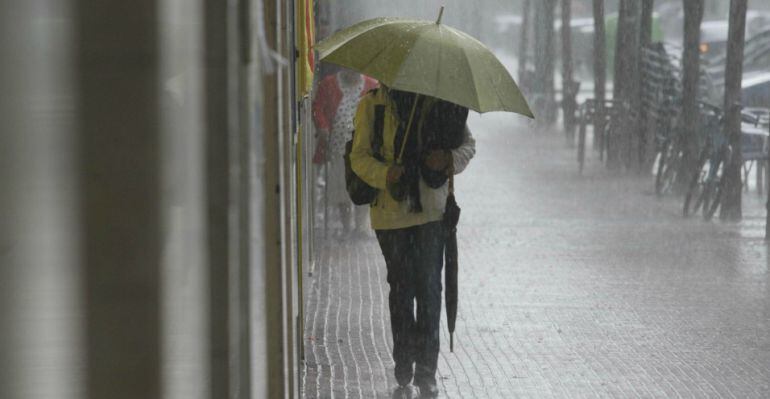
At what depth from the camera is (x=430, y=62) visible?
5.05 m

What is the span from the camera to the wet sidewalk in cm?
611

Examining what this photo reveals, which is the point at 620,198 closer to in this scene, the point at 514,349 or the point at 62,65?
the point at 514,349

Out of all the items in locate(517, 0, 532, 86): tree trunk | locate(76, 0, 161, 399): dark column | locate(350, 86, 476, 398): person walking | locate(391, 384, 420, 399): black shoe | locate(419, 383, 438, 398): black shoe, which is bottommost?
locate(391, 384, 420, 399): black shoe

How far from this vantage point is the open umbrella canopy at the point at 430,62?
497 centimetres

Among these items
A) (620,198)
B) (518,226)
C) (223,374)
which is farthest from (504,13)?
(223,374)

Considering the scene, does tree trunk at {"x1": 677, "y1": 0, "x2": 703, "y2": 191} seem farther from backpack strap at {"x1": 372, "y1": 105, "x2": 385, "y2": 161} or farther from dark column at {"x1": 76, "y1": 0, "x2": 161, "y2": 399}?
dark column at {"x1": 76, "y1": 0, "x2": 161, "y2": 399}

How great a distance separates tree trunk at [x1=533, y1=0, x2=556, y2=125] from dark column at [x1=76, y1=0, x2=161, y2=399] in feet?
87.5

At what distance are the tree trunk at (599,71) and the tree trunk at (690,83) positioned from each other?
340 centimetres

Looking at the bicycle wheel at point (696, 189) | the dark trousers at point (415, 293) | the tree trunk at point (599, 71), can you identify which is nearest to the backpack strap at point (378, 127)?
the dark trousers at point (415, 293)

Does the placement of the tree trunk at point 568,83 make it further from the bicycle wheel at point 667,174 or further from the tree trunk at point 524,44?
the bicycle wheel at point 667,174

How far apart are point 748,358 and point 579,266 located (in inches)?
126

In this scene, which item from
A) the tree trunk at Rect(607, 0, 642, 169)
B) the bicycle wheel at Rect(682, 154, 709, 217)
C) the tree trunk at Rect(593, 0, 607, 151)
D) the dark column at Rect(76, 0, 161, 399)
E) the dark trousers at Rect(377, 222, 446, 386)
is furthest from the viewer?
the tree trunk at Rect(593, 0, 607, 151)

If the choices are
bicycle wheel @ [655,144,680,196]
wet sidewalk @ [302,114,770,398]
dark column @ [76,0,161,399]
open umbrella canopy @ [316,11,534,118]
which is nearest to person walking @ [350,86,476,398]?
open umbrella canopy @ [316,11,534,118]

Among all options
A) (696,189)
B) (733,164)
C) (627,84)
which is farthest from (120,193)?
(627,84)
